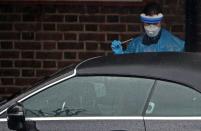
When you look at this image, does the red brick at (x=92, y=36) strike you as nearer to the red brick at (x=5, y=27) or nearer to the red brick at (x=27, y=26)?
the red brick at (x=27, y=26)

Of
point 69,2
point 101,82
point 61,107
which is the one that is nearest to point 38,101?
point 61,107

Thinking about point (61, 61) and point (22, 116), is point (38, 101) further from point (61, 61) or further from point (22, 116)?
point (61, 61)

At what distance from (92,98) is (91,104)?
47 mm

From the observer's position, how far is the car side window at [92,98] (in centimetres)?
470

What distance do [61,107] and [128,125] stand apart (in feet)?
1.84

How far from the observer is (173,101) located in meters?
4.63

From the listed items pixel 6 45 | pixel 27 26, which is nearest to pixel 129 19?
pixel 27 26

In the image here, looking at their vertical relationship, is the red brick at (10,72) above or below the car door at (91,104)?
below

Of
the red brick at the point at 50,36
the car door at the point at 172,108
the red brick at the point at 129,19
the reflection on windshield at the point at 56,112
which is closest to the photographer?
the car door at the point at 172,108

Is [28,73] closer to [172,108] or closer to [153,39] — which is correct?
[153,39]

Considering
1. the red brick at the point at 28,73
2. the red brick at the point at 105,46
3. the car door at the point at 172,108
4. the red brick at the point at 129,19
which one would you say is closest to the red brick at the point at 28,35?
the red brick at the point at 28,73

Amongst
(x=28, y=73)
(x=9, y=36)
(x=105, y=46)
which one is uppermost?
(x=9, y=36)

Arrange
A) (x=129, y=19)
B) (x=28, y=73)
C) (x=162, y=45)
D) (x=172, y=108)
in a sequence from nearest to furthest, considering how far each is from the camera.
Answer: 1. (x=172, y=108)
2. (x=162, y=45)
3. (x=129, y=19)
4. (x=28, y=73)

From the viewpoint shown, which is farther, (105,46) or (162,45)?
(105,46)
